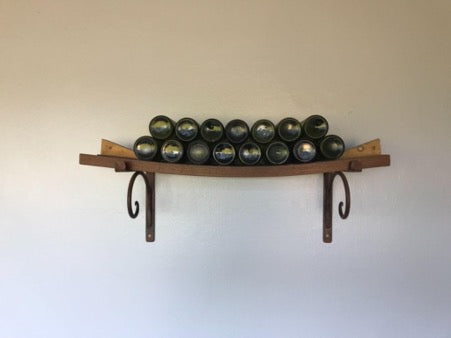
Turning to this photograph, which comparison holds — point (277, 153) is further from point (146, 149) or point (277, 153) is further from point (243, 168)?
point (146, 149)

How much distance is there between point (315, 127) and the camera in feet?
2.33

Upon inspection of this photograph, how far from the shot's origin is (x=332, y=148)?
694 millimetres

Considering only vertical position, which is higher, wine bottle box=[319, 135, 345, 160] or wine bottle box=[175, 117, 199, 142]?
wine bottle box=[175, 117, 199, 142]

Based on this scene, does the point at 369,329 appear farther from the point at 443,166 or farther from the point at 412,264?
the point at 443,166

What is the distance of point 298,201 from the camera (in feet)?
2.57

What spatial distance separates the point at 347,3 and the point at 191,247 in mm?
687

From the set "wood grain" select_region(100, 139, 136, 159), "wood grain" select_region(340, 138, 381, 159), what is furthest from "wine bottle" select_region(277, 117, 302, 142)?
"wood grain" select_region(100, 139, 136, 159)

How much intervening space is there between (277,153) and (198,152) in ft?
0.55

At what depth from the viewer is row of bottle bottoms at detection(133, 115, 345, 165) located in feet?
2.28

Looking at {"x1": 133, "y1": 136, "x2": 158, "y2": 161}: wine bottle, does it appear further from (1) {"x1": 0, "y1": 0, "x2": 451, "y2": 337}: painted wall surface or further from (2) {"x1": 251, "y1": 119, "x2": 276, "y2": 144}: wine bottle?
(2) {"x1": 251, "y1": 119, "x2": 276, "y2": 144}: wine bottle

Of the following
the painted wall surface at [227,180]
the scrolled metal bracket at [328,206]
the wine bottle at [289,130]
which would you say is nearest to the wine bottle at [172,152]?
the painted wall surface at [227,180]

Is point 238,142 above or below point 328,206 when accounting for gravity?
above

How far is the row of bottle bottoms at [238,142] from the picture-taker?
2.28 feet

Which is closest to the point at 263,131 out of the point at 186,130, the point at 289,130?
the point at 289,130
